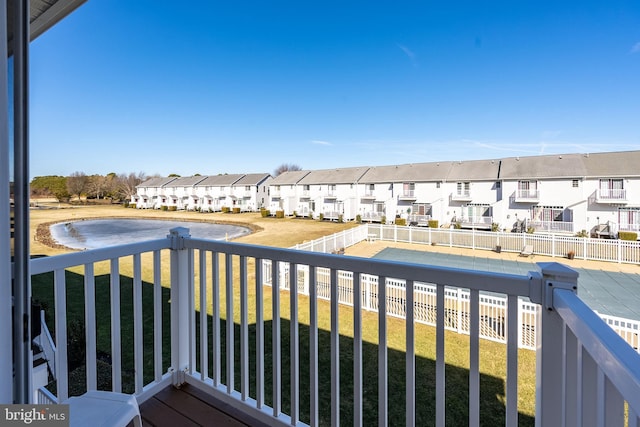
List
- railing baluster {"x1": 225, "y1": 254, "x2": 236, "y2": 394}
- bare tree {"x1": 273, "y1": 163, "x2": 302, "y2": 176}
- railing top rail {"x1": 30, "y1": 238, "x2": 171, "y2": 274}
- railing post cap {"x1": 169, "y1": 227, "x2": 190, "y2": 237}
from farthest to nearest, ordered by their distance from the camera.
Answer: bare tree {"x1": 273, "y1": 163, "x2": 302, "y2": 176} < railing post cap {"x1": 169, "y1": 227, "x2": 190, "y2": 237} < railing baluster {"x1": 225, "y1": 254, "x2": 236, "y2": 394} < railing top rail {"x1": 30, "y1": 238, "x2": 171, "y2": 274}

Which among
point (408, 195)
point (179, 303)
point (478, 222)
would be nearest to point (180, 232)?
point (179, 303)

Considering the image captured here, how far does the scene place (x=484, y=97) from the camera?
6000mm

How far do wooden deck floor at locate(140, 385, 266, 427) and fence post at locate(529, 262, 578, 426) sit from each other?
3.93 ft

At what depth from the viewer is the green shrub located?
8.77m

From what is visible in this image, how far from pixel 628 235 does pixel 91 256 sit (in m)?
12.8

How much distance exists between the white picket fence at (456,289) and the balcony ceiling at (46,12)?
1.60m

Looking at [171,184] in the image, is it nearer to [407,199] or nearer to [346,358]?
[407,199]

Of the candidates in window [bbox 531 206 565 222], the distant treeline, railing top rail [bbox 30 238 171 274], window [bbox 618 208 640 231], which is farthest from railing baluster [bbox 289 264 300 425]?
window [bbox 531 206 565 222]

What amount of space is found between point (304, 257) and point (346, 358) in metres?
2.52

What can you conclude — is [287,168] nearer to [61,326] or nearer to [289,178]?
[289,178]

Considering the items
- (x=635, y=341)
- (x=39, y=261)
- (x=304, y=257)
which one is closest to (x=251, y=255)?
(x=304, y=257)

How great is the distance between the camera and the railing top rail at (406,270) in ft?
3.09

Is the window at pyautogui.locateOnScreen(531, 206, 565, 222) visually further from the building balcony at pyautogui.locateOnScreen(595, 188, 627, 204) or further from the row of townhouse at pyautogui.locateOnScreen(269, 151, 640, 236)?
the building balcony at pyautogui.locateOnScreen(595, 188, 627, 204)

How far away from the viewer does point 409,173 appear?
61.0 feet
